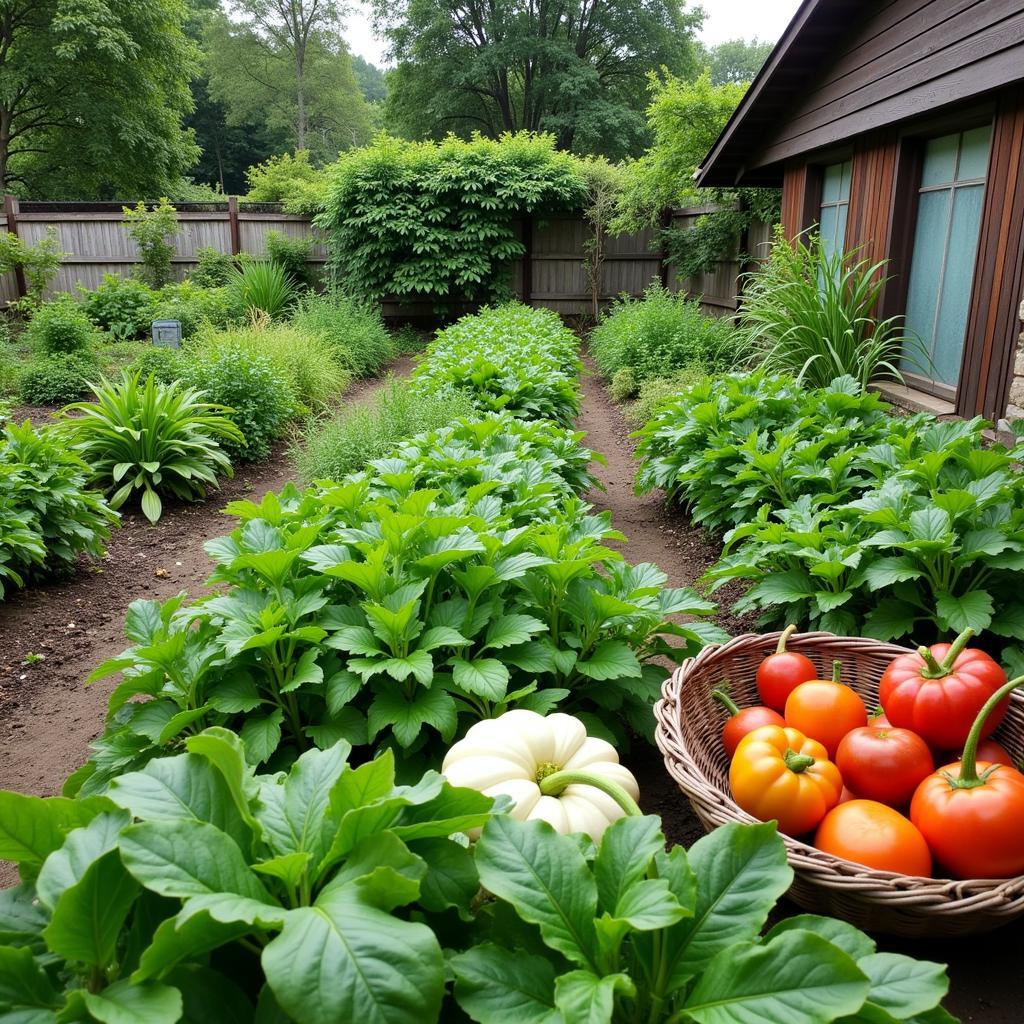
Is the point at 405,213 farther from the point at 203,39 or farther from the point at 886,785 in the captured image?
the point at 203,39

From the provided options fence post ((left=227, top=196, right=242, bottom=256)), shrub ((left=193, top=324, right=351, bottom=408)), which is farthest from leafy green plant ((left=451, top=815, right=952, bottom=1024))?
fence post ((left=227, top=196, right=242, bottom=256))

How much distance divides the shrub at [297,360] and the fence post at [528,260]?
282 inches

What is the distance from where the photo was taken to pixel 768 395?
16.0ft

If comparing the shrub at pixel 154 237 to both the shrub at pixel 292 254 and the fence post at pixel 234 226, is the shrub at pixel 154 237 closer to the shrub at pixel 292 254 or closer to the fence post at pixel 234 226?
the fence post at pixel 234 226

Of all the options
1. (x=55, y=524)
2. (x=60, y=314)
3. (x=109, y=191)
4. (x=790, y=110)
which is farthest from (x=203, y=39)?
(x=55, y=524)

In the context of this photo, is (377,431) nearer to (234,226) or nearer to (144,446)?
(144,446)

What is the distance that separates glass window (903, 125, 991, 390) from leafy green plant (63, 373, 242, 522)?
538 cm

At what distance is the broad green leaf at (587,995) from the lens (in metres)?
0.87

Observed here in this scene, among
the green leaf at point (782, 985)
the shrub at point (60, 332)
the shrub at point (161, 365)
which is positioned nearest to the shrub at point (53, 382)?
the shrub at point (161, 365)

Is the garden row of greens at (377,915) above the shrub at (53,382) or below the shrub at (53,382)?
above

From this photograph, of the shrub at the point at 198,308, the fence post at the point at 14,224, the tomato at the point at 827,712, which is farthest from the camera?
the fence post at the point at 14,224

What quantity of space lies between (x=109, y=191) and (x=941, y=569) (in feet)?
114

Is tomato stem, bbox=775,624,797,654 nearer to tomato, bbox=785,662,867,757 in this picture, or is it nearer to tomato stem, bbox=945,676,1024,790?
tomato, bbox=785,662,867,757

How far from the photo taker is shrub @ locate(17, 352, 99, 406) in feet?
30.7
